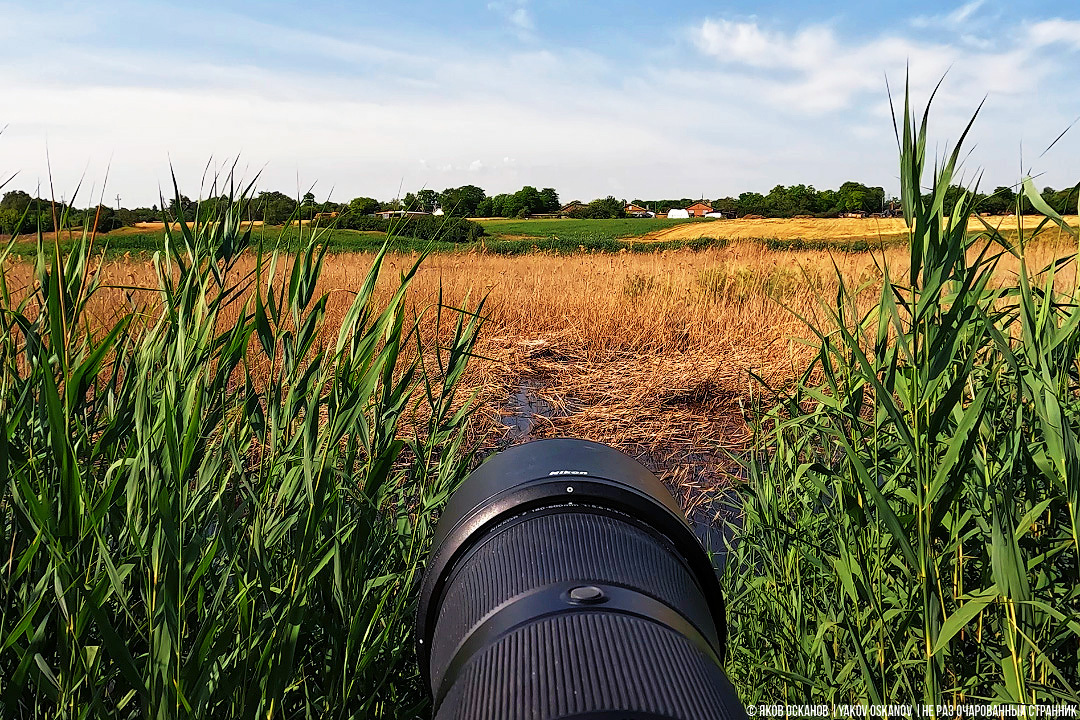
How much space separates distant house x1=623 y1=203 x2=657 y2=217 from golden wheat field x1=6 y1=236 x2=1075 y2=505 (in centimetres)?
4914

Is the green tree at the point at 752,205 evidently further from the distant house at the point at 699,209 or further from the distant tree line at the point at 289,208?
the distant tree line at the point at 289,208

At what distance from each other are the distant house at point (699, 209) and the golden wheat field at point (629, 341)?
52842mm

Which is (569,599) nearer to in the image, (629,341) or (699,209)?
(629,341)

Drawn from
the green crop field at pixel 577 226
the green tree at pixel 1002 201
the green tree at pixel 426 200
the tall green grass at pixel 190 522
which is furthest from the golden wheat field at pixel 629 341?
the green crop field at pixel 577 226

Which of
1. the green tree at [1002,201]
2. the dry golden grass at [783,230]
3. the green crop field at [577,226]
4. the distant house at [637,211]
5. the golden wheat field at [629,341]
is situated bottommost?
the golden wheat field at [629,341]

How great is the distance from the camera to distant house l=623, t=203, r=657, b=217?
60.8m

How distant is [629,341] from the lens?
8.33 m

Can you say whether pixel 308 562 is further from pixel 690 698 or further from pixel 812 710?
pixel 812 710

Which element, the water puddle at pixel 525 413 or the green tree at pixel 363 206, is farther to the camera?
the water puddle at pixel 525 413

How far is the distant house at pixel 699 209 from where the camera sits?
63.9 m

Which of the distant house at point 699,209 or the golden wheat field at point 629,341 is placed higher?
the distant house at point 699,209

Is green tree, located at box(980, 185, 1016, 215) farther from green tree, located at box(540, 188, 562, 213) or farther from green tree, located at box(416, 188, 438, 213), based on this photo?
green tree, located at box(540, 188, 562, 213)

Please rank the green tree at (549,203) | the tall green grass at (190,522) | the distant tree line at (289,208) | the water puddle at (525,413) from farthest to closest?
the green tree at (549,203)
the water puddle at (525,413)
the distant tree line at (289,208)
the tall green grass at (190,522)

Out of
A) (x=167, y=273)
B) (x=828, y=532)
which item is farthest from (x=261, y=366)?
(x=828, y=532)
